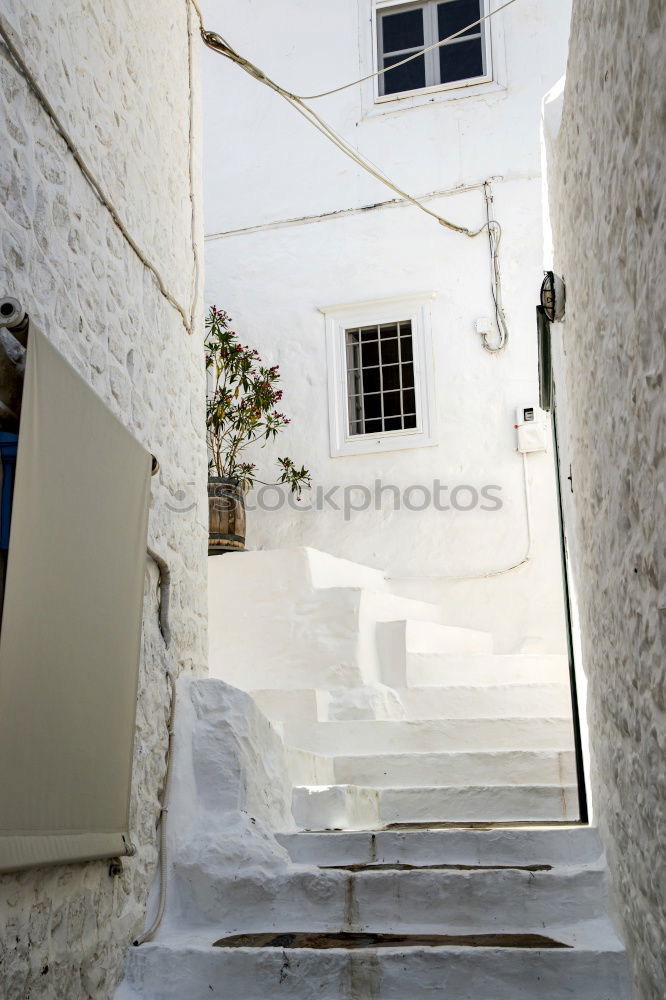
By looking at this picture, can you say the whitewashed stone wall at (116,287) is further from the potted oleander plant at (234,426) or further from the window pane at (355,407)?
the window pane at (355,407)

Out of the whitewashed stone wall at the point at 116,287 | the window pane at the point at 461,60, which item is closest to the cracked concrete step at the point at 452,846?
the whitewashed stone wall at the point at 116,287

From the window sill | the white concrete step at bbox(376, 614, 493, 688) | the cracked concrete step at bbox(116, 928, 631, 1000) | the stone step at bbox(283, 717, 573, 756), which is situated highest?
the window sill

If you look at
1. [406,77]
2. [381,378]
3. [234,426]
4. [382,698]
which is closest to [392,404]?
[381,378]

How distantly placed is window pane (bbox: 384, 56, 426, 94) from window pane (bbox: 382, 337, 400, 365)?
2364mm

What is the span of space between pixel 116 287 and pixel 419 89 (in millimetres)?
6179

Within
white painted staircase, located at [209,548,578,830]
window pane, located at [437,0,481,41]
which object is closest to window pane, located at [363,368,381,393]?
white painted staircase, located at [209,548,578,830]

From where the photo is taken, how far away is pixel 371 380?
9.18 m

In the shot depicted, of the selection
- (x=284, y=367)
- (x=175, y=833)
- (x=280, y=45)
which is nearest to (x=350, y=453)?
(x=284, y=367)

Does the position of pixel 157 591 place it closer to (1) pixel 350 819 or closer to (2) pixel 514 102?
(1) pixel 350 819

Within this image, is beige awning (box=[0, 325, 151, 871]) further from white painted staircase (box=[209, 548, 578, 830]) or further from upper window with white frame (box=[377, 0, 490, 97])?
upper window with white frame (box=[377, 0, 490, 97])

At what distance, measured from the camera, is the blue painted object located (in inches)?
113

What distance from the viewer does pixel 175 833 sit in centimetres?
416

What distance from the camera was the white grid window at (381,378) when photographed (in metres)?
8.99

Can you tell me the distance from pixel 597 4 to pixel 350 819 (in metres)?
3.62
